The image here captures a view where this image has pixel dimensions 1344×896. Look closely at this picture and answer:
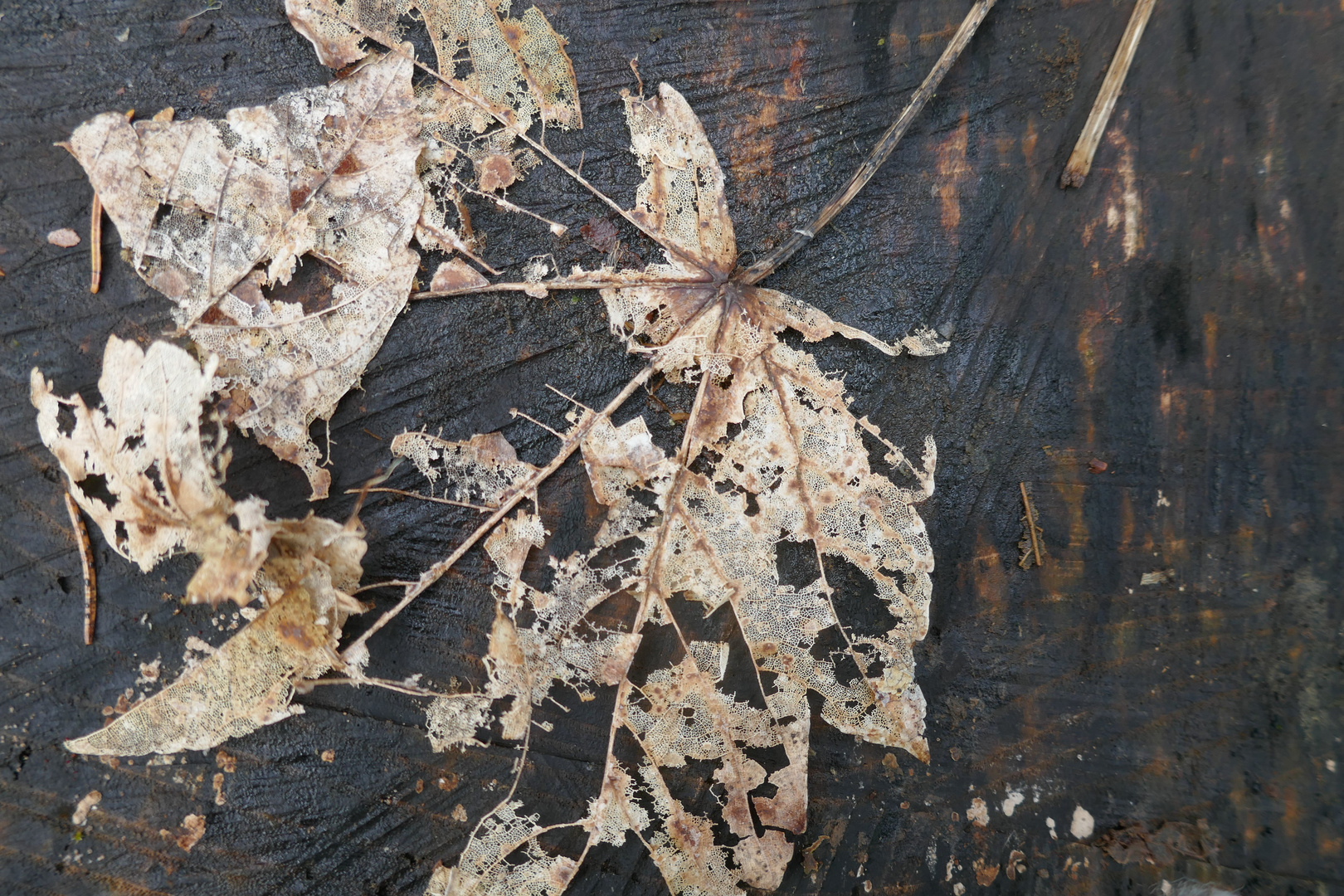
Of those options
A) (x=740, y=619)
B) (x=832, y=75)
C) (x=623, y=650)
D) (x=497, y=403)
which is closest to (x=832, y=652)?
(x=740, y=619)

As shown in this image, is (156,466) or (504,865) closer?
(156,466)

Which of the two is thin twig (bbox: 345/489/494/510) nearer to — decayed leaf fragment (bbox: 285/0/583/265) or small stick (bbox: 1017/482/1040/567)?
decayed leaf fragment (bbox: 285/0/583/265)

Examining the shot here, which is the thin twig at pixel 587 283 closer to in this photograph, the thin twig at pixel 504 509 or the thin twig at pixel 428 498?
the thin twig at pixel 504 509

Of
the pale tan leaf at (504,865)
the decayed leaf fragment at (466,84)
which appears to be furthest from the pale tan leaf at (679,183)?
the pale tan leaf at (504,865)

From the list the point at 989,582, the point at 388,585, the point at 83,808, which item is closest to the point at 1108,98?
the point at 989,582

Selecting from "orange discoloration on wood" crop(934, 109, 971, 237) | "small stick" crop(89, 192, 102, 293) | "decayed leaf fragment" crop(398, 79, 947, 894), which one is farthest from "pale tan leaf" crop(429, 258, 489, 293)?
"orange discoloration on wood" crop(934, 109, 971, 237)

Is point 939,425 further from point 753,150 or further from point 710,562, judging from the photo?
point 753,150
